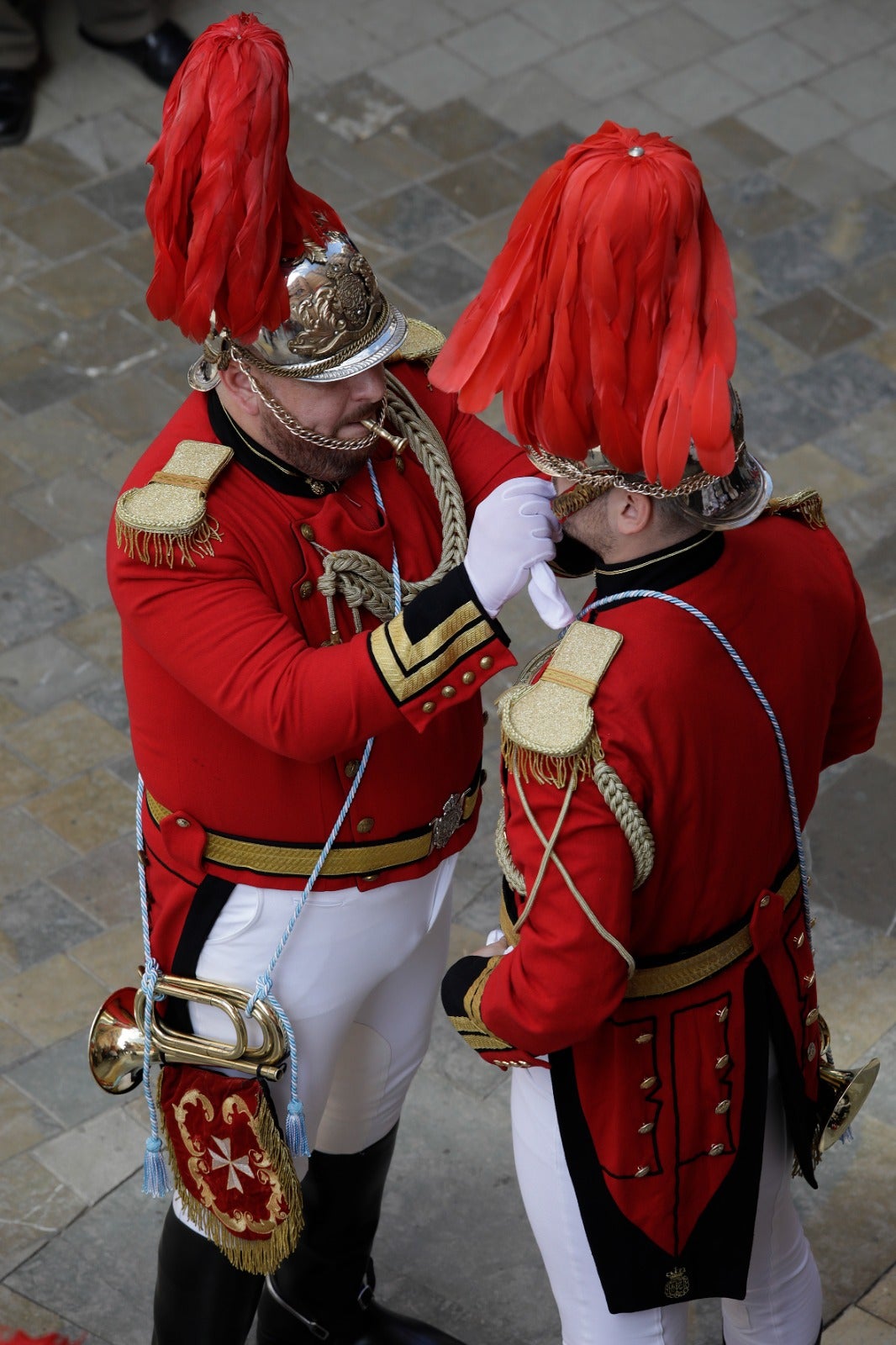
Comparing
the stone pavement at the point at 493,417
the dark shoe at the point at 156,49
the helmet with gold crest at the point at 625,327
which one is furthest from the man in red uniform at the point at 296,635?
the dark shoe at the point at 156,49

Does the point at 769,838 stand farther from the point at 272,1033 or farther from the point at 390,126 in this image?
the point at 390,126

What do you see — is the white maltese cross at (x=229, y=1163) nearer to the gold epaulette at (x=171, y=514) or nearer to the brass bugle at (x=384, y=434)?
the gold epaulette at (x=171, y=514)

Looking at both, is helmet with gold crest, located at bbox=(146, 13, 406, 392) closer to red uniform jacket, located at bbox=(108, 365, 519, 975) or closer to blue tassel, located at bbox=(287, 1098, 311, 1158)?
red uniform jacket, located at bbox=(108, 365, 519, 975)

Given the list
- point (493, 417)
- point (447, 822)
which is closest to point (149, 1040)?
point (447, 822)

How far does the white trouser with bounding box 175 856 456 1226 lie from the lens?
2582 millimetres

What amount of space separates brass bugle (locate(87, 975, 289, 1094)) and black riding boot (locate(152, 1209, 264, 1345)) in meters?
0.26

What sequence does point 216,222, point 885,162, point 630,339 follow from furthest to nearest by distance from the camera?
point 885,162, point 216,222, point 630,339

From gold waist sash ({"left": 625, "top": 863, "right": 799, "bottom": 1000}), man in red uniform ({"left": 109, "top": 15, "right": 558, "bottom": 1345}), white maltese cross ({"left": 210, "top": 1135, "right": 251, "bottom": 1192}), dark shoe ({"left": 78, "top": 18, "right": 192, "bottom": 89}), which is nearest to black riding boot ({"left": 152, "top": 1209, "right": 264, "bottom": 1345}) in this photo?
man in red uniform ({"left": 109, "top": 15, "right": 558, "bottom": 1345})

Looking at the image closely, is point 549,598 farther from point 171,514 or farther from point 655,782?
point 171,514

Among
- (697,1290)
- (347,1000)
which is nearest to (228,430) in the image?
(347,1000)

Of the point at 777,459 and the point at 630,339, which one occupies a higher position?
the point at 630,339

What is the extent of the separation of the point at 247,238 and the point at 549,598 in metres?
0.61

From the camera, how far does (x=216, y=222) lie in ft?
7.37

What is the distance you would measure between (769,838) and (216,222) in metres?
1.09
